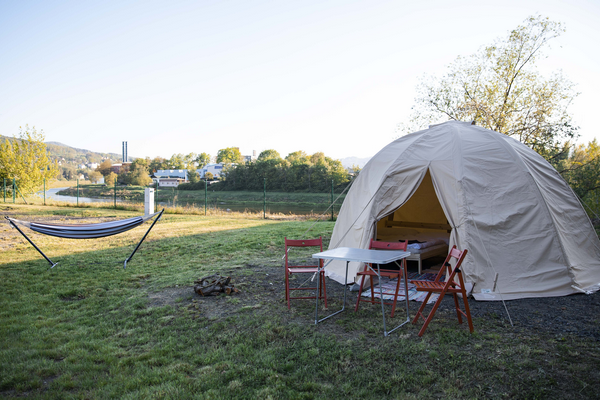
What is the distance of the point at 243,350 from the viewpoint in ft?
11.6

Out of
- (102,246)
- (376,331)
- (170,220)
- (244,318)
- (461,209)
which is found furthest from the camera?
(170,220)

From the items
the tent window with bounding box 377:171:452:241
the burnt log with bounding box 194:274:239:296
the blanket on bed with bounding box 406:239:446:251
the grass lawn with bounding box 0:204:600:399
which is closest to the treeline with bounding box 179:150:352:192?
the tent window with bounding box 377:171:452:241

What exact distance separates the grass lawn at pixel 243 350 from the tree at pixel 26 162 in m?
19.9

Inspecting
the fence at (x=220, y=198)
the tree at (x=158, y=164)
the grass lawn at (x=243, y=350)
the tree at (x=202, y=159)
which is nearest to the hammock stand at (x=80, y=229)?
the grass lawn at (x=243, y=350)

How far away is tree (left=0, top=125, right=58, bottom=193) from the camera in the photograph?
21734 millimetres

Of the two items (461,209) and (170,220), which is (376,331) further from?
(170,220)

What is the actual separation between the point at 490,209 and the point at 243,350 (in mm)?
4013

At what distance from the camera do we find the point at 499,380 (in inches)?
115

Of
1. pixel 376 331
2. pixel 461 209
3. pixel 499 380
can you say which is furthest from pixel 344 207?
pixel 499 380

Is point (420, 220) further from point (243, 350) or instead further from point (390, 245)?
point (243, 350)

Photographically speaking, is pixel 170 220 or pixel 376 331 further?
pixel 170 220

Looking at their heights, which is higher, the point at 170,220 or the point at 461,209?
the point at 461,209

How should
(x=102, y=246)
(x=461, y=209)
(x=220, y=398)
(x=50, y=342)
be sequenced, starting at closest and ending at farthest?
(x=220, y=398), (x=50, y=342), (x=461, y=209), (x=102, y=246)

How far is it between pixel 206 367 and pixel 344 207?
13.5 ft
